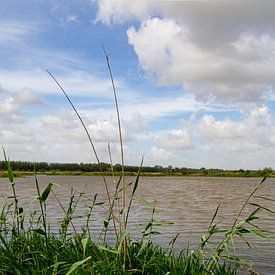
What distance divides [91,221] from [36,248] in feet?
43.4

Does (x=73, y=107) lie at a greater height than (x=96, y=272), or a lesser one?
greater

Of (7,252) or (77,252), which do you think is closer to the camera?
(7,252)

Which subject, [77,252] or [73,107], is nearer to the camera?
[73,107]

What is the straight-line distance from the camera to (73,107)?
4133mm

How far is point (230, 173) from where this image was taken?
593 ft

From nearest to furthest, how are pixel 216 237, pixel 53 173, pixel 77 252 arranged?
pixel 77 252 → pixel 216 237 → pixel 53 173

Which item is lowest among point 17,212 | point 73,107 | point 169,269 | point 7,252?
point 169,269

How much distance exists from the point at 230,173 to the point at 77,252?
180076 mm

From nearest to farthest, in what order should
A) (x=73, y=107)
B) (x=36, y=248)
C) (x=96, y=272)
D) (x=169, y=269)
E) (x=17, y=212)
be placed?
(x=73, y=107)
(x=96, y=272)
(x=17, y=212)
(x=169, y=269)
(x=36, y=248)

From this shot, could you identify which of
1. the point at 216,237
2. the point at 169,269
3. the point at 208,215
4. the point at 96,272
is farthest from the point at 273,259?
the point at 208,215

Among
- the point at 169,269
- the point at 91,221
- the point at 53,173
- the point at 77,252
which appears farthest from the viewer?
the point at 53,173

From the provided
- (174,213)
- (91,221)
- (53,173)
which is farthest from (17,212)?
(53,173)

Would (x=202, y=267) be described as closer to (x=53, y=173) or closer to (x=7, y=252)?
(x=7, y=252)

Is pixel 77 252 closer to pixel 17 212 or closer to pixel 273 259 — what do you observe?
pixel 17 212
